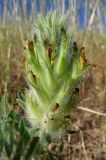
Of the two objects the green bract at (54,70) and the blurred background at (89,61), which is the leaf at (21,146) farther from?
the blurred background at (89,61)

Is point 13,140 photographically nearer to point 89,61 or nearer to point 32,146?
point 32,146

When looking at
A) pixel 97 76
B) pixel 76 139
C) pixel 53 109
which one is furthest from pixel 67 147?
pixel 53 109

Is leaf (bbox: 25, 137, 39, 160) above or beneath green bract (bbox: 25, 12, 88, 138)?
beneath

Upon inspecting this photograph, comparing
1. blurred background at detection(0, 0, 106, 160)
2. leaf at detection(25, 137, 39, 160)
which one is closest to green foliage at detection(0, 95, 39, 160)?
leaf at detection(25, 137, 39, 160)

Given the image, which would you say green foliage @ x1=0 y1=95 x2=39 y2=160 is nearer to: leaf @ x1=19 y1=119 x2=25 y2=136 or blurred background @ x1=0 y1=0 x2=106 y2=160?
leaf @ x1=19 y1=119 x2=25 y2=136

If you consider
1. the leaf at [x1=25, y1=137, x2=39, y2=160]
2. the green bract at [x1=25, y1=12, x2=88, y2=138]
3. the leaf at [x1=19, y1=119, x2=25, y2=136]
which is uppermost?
the green bract at [x1=25, y1=12, x2=88, y2=138]

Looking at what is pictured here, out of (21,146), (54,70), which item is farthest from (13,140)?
(54,70)
